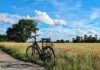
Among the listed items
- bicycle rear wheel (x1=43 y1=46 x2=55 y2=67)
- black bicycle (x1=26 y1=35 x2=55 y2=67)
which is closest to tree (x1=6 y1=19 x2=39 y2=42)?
black bicycle (x1=26 y1=35 x2=55 y2=67)

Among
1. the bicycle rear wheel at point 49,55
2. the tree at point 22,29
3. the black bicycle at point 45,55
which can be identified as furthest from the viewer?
the tree at point 22,29

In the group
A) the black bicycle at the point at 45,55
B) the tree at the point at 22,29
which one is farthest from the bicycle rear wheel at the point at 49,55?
the tree at the point at 22,29

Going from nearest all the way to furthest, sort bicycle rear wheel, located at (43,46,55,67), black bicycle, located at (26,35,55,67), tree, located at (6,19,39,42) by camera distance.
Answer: bicycle rear wheel, located at (43,46,55,67) < black bicycle, located at (26,35,55,67) < tree, located at (6,19,39,42)

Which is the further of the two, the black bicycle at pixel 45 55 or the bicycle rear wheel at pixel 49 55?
the black bicycle at pixel 45 55

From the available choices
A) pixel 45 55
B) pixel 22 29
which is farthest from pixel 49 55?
pixel 22 29

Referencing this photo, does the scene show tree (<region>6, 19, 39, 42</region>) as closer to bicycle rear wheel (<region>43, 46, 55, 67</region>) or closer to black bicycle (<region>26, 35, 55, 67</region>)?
black bicycle (<region>26, 35, 55, 67</region>)

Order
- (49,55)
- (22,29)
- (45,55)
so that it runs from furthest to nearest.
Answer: (22,29) < (45,55) < (49,55)

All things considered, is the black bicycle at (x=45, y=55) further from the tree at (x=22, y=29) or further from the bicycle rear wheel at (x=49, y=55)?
the tree at (x=22, y=29)

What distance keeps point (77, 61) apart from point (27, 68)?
207cm

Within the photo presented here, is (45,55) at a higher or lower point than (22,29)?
lower

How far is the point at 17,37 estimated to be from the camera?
11700cm

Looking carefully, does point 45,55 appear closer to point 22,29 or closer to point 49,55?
point 49,55

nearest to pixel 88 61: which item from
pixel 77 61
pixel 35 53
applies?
pixel 77 61

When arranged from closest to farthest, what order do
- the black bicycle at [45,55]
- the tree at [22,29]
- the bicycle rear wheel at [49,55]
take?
the bicycle rear wheel at [49,55]
the black bicycle at [45,55]
the tree at [22,29]
